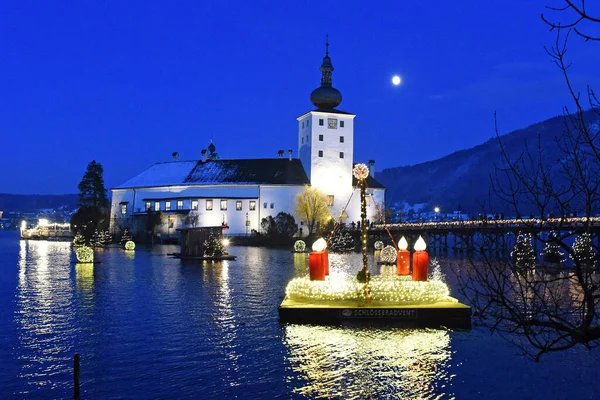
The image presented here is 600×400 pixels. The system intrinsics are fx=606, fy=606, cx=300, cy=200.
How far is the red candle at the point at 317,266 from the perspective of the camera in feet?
63.2

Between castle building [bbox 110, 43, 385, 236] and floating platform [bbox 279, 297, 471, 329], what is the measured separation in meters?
67.3

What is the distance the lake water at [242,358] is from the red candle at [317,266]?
6.05ft

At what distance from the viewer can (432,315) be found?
18.5m

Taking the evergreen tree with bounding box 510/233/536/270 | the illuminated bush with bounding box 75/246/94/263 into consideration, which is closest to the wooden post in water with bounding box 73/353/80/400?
the evergreen tree with bounding box 510/233/536/270

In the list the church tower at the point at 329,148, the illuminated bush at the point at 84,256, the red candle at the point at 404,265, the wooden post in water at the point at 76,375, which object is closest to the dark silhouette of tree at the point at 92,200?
the church tower at the point at 329,148

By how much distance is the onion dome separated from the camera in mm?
93812

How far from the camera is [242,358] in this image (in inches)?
599

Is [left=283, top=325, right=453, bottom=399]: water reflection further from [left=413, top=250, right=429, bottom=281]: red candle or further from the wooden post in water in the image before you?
the wooden post in water

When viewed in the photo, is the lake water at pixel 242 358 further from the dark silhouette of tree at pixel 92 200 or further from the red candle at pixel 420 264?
the dark silhouette of tree at pixel 92 200

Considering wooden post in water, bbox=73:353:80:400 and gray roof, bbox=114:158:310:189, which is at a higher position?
gray roof, bbox=114:158:310:189

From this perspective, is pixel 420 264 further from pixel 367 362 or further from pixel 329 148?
pixel 329 148

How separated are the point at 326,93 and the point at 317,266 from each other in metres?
76.9

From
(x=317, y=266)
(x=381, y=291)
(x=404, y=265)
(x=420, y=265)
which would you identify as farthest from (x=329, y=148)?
(x=381, y=291)

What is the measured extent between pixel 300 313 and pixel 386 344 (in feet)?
10.5
